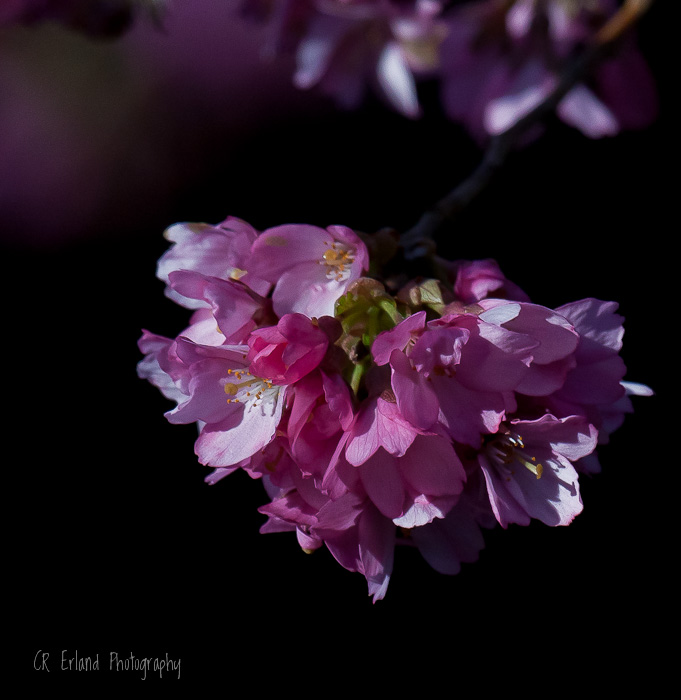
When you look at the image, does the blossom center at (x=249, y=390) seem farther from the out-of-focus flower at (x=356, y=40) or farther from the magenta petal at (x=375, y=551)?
the out-of-focus flower at (x=356, y=40)

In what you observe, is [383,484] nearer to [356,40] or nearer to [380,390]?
[380,390]

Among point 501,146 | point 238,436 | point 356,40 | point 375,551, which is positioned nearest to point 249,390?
point 238,436

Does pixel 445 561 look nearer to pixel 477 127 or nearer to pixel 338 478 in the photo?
pixel 338 478

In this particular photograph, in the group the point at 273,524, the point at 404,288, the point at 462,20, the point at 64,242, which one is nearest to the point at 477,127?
the point at 462,20

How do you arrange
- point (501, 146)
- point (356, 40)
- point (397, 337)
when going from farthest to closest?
point (356, 40)
point (501, 146)
point (397, 337)

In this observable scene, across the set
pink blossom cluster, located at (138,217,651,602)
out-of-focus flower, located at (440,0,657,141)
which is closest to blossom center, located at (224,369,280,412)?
pink blossom cluster, located at (138,217,651,602)

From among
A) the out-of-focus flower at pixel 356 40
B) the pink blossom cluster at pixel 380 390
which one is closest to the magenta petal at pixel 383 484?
the pink blossom cluster at pixel 380 390

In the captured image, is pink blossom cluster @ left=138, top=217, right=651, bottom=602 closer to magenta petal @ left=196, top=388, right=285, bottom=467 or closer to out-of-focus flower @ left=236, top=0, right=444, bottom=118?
magenta petal @ left=196, top=388, right=285, bottom=467
